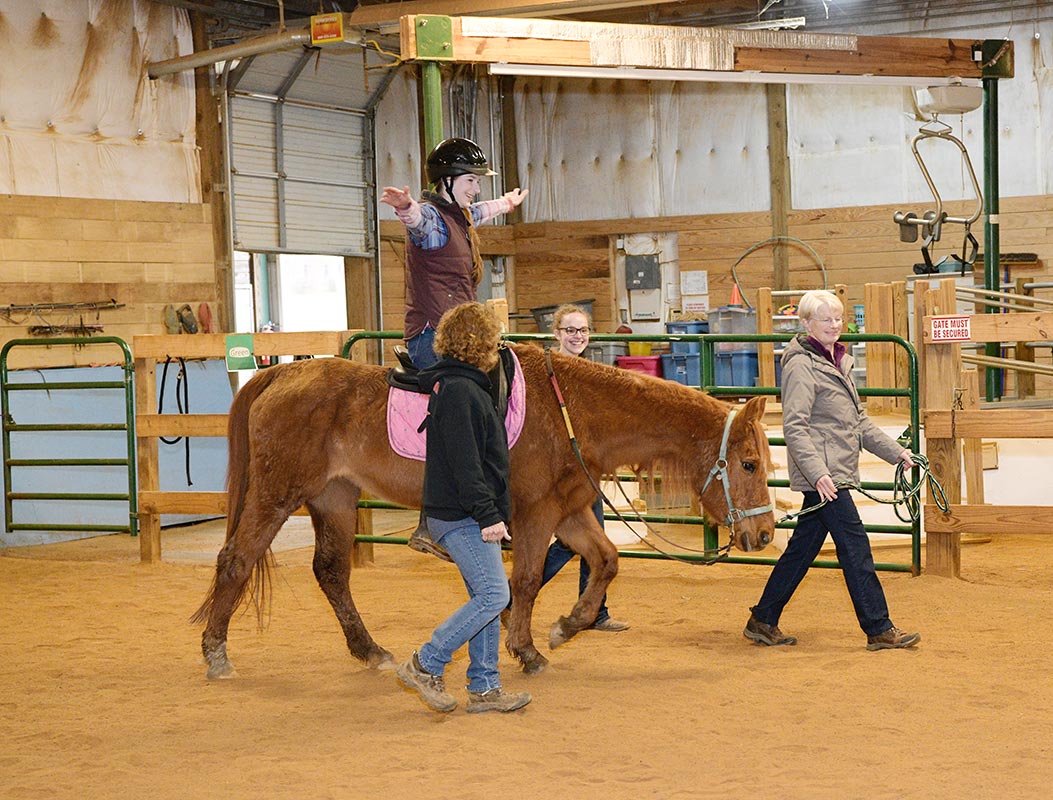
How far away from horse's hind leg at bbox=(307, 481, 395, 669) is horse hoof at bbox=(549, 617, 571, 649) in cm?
72

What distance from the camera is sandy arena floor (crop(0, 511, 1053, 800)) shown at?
3.43 m

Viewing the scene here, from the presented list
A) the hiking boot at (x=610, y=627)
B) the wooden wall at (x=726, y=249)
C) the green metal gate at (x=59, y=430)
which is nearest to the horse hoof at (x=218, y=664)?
the hiking boot at (x=610, y=627)

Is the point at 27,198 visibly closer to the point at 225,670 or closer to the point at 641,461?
the point at 225,670

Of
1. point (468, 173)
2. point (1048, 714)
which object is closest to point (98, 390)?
point (468, 173)

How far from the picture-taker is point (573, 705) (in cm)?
419

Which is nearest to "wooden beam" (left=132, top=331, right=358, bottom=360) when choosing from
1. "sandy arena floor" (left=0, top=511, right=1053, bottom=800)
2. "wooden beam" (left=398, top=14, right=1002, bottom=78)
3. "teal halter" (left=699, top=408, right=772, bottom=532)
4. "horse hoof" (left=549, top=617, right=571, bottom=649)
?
"sandy arena floor" (left=0, top=511, right=1053, bottom=800)

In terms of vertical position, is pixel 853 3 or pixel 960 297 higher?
pixel 853 3

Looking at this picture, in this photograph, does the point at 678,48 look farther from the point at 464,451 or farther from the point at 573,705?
the point at 573,705

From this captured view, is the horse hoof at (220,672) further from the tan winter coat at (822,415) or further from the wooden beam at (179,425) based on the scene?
the wooden beam at (179,425)

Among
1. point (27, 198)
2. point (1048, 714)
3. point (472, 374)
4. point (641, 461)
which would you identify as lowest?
point (1048, 714)

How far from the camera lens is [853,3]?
41.5ft

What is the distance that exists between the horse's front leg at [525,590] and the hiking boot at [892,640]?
1.37 m

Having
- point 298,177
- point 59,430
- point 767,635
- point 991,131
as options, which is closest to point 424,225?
point 767,635

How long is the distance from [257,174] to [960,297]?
684 centimetres
